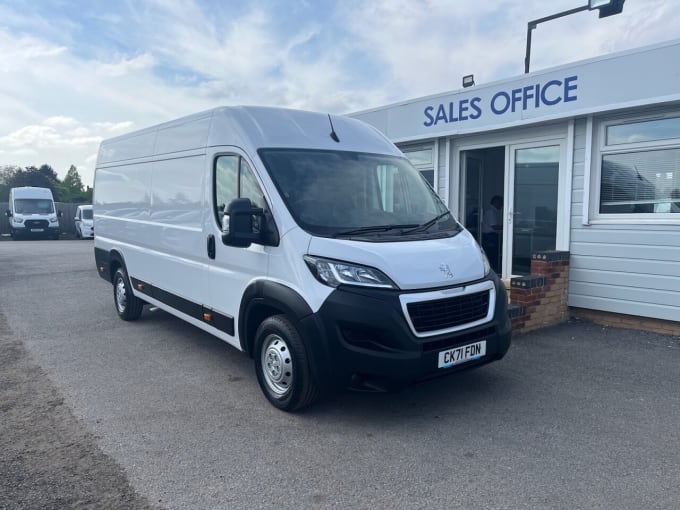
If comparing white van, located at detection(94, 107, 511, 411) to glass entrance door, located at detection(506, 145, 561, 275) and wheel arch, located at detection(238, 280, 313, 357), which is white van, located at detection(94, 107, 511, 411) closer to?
wheel arch, located at detection(238, 280, 313, 357)

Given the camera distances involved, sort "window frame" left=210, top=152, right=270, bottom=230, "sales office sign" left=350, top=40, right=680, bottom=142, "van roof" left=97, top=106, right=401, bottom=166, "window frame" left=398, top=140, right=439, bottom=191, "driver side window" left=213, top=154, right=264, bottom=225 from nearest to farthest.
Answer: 1. "window frame" left=210, top=152, right=270, bottom=230
2. "driver side window" left=213, top=154, right=264, bottom=225
3. "van roof" left=97, top=106, right=401, bottom=166
4. "sales office sign" left=350, top=40, right=680, bottom=142
5. "window frame" left=398, top=140, right=439, bottom=191

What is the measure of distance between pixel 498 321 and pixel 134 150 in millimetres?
5187

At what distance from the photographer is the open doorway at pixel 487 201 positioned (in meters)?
9.10

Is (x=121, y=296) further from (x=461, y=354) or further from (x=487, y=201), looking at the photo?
(x=487, y=201)

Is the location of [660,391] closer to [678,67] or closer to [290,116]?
[678,67]

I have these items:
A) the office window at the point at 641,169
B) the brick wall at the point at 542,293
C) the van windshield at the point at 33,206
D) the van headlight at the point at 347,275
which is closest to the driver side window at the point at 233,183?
the van headlight at the point at 347,275

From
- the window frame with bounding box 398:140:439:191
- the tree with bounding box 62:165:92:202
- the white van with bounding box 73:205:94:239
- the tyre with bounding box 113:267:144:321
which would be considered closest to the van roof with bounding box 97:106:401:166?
the tyre with bounding box 113:267:144:321

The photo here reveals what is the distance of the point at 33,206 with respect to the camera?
2769cm

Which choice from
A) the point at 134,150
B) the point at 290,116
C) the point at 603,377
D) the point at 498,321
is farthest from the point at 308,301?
the point at 134,150

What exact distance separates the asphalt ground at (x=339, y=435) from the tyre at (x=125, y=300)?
125 cm

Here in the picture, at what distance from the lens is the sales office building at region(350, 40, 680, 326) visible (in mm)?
6195

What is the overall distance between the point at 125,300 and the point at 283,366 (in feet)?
13.9

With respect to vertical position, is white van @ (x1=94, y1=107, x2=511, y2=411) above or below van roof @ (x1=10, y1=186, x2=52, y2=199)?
below

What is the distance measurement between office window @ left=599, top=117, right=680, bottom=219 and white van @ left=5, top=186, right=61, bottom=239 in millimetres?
28271
